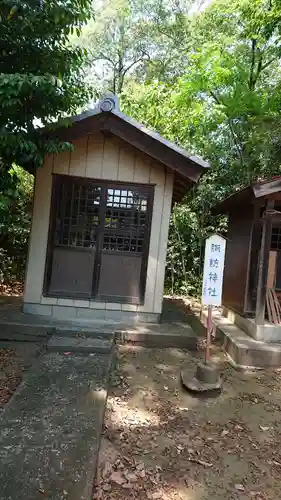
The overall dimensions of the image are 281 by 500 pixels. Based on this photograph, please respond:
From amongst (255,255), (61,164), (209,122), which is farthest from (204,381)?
(209,122)

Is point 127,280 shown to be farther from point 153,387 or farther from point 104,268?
point 153,387

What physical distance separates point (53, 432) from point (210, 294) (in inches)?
103

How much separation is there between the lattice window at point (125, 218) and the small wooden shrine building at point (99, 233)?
0.02 meters

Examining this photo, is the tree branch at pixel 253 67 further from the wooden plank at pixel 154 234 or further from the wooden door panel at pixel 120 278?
the wooden door panel at pixel 120 278

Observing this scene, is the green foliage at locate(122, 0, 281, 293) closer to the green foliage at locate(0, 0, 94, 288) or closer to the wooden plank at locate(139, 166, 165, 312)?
the wooden plank at locate(139, 166, 165, 312)

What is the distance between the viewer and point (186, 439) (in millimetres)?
3682

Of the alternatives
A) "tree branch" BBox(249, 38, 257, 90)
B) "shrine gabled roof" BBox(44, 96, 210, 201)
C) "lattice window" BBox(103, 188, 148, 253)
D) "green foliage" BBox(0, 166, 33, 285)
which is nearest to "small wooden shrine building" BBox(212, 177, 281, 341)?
"shrine gabled roof" BBox(44, 96, 210, 201)

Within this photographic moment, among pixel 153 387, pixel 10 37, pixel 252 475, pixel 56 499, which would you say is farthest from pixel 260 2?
pixel 56 499

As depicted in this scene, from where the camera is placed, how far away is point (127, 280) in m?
6.54

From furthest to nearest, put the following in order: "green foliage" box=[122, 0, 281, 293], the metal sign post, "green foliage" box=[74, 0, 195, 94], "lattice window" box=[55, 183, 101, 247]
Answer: "green foliage" box=[74, 0, 195, 94], "green foliage" box=[122, 0, 281, 293], "lattice window" box=[55, 183, 101, 247], the metal sign post

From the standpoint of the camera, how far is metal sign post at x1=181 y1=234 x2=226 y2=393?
15.5ft

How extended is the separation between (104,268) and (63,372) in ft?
8.03

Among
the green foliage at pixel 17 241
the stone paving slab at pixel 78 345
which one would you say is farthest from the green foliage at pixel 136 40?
the stone paving slab at pixel 78 345

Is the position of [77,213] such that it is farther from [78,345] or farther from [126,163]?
[78,345]
